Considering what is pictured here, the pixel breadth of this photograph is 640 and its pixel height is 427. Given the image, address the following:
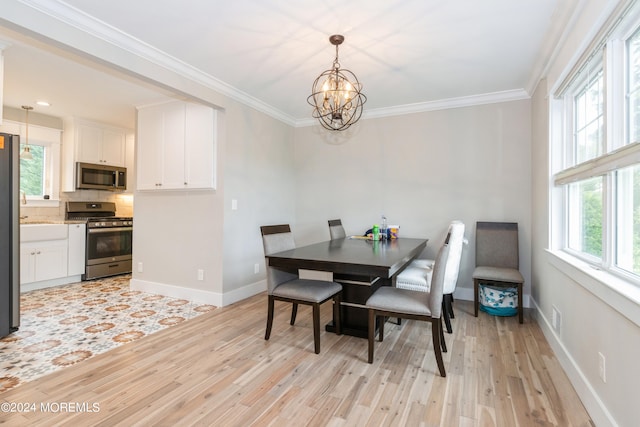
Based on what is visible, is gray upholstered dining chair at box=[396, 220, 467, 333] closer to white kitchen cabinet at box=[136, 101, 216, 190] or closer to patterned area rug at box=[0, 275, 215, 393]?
patterned area rug at box=[0, 275, 215, 393]

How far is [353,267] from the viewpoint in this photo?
206 cm

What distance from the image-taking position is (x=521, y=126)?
11.7ft

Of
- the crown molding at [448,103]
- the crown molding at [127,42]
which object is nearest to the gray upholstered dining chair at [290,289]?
the crown molding at [127,42]

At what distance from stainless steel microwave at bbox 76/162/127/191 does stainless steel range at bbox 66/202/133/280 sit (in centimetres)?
39

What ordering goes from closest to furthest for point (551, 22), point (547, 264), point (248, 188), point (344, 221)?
point (551, 22) → point (547, 264) → point (248, 188) → point (344, 221)

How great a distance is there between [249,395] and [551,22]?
3.23 meters

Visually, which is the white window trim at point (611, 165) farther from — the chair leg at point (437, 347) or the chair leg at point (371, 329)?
the chair leg at point (371, 329)

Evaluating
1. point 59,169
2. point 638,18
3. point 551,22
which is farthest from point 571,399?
point 59,169

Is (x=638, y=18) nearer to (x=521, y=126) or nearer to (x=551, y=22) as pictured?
(x=551, y=22)

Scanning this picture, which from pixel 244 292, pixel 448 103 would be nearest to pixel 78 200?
pixel 244 292

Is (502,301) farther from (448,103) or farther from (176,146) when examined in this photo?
(176,146)

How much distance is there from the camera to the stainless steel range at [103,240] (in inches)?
179

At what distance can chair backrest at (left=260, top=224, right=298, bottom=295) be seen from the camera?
255 cm

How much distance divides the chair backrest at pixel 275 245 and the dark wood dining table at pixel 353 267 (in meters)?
0.10
